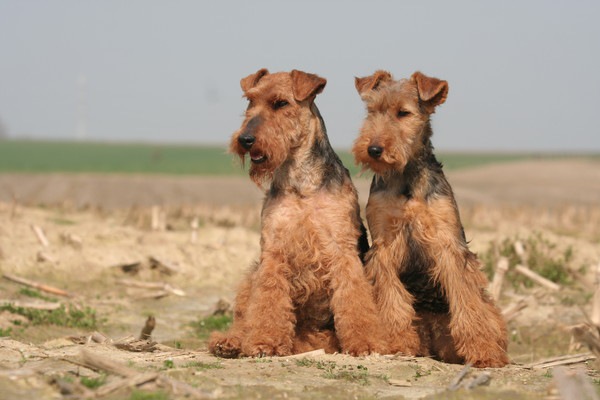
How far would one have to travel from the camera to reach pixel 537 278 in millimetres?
13219

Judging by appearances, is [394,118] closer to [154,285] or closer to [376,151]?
[376,151]

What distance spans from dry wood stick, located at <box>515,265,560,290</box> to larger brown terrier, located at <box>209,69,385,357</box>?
5.93 meters

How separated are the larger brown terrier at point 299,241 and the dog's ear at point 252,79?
18cm

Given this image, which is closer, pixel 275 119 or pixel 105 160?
pixel 275 119

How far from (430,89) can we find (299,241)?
1919 millimetres

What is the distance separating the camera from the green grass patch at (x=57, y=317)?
1089 cm

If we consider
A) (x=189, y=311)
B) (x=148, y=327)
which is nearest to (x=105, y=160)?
(x=189, y=311)

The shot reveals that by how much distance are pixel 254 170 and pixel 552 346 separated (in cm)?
530

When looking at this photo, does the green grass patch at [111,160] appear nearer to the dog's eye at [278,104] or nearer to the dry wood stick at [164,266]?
the dry wood stick at [164,266]

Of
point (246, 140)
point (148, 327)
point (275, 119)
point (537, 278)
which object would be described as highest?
point (275, 119)

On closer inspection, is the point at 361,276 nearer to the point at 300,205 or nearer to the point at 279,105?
the point at 300,205

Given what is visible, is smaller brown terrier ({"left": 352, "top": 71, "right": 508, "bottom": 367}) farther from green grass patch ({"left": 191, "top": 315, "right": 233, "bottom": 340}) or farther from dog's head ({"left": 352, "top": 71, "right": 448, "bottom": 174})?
green grass patch ({"left": 191, "top": 315, "right": 233, "bottom": 340})

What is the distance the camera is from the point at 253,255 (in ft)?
51.2

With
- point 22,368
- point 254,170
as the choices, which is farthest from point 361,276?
point 22,368
